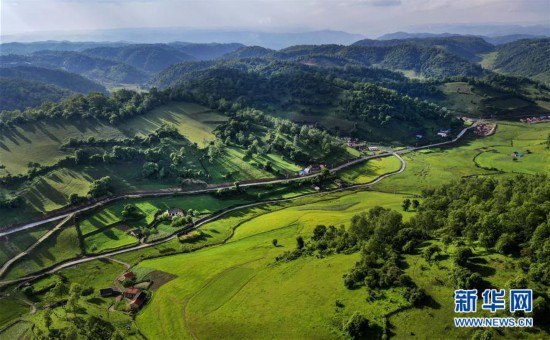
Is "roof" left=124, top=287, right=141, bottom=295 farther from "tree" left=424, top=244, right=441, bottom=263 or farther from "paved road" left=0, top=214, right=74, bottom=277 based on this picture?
"tree" left=424, top=244, right=441, bottom=263

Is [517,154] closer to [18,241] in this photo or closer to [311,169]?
[311,169]

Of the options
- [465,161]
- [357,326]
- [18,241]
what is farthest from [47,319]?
[465,161]

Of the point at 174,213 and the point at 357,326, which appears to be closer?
the point at 357,326

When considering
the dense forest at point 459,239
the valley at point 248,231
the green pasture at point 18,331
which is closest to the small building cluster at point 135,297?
the valley at point 248,231

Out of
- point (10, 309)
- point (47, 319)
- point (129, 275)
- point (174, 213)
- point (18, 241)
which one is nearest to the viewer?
point (47, 319)

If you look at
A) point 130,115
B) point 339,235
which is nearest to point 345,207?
point 339,235

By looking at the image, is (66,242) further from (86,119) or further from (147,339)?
(86,119)

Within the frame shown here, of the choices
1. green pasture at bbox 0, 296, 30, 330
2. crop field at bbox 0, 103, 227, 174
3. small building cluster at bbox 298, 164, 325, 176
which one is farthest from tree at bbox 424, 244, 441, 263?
crop field at bbox 0, 103, 227, 174
